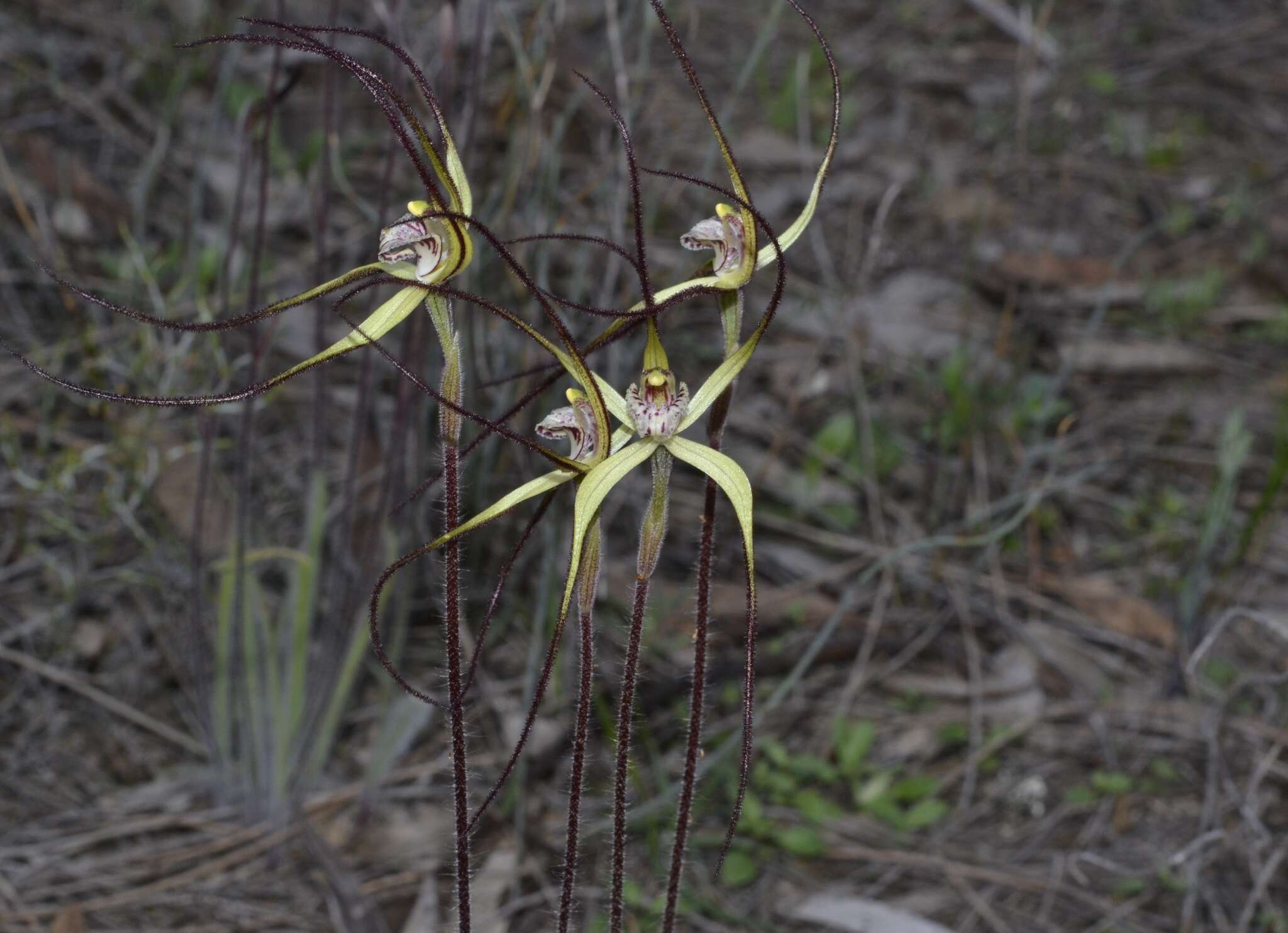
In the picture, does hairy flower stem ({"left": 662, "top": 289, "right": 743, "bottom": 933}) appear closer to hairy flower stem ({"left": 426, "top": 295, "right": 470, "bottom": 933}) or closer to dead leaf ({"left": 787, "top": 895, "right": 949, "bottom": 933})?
hairy flower stem ({"left": 426, "top": 295, "right": 470, "bottom": 933})

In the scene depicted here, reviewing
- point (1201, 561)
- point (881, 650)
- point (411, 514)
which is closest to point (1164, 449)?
point (1201, 561)

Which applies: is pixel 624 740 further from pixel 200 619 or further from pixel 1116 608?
pixel 1116 608

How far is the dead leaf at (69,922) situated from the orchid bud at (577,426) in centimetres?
88

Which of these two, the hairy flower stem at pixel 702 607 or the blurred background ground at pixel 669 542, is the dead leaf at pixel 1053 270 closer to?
the blurred background ground at pixel 669 542

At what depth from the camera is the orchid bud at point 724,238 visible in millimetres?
706

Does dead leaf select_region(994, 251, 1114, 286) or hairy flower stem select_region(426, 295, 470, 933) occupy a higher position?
dead leaf select_region(994, 251, 1114, 286)

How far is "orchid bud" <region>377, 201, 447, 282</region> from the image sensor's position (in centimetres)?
64

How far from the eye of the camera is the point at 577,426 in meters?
0.69

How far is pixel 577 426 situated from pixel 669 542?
4.07 feet

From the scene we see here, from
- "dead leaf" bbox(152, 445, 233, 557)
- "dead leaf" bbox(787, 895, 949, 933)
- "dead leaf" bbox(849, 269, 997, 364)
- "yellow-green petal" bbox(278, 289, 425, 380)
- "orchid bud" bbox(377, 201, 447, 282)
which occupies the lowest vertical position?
"dead leaf" bbox(787, 895, 949, 933)

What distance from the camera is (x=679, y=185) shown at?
1.96m

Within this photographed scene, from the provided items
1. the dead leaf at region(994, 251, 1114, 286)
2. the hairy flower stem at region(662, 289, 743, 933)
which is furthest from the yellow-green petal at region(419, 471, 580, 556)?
the dead leaf at region(994, 251, 1114, 286)

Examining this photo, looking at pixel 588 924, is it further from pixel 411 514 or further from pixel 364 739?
pixel 411 514

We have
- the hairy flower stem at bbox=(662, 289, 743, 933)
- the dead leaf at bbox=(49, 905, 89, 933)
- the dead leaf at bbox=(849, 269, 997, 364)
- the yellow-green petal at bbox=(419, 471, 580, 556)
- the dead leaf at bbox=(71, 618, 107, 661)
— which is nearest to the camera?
the yellow-green petal at bbox=(419, 471, 580, 556)
